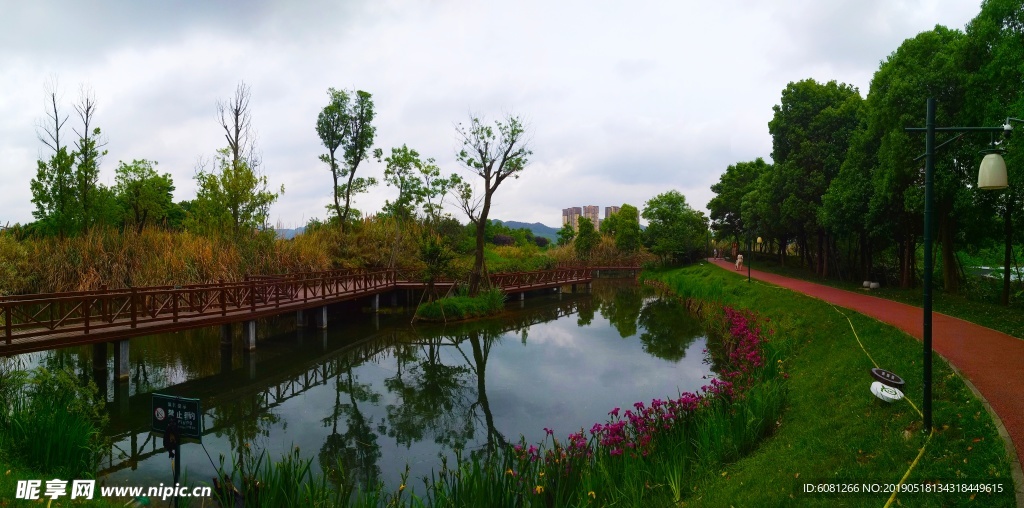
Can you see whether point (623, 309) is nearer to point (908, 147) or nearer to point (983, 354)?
point (908, 147)

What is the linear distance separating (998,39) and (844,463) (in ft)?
42.6

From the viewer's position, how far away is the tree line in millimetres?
12002

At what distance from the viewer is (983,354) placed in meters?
8.22

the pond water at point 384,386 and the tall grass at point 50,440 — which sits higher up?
the tall grass at point 50,440

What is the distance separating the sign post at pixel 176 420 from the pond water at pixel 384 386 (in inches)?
84.0

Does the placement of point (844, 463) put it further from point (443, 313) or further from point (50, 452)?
point (443, 313)

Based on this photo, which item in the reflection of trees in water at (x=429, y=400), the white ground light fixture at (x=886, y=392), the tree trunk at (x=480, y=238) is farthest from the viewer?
the tree trunk at (x=480, y=238)

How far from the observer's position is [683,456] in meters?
6.04

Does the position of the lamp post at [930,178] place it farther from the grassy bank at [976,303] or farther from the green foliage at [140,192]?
the green foliage at [140,192]

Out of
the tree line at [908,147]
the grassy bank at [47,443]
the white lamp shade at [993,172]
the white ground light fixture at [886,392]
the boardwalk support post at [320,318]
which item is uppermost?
the tree line at [908,147]

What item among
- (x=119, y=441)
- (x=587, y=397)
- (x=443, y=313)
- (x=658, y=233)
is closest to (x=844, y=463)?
(x=587, y=397)

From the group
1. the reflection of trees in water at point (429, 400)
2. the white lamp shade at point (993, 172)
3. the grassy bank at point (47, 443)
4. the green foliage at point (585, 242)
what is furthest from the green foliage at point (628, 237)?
the grassy bank at point (47, 443)

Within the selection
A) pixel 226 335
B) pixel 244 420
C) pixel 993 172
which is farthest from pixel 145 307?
pixel 993 172

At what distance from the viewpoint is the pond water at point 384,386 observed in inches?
320
